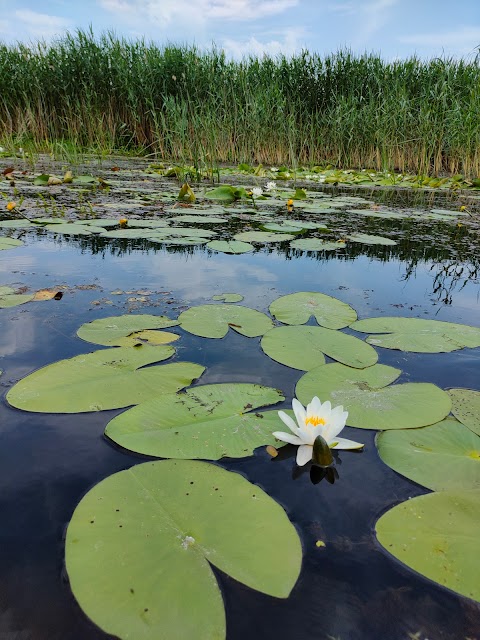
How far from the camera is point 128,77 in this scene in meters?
6.73

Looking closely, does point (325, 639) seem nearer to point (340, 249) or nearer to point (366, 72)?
point (340, 249)

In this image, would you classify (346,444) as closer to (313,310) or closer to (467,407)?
(467,407)

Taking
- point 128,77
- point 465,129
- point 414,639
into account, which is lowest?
point 414,639

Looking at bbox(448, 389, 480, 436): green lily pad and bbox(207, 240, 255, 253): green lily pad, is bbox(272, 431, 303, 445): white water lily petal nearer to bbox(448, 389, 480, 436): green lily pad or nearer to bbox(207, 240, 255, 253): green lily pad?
bbox(448, 389, 480, 436): green lily pad

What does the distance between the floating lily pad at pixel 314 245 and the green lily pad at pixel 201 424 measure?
1317 millimetres

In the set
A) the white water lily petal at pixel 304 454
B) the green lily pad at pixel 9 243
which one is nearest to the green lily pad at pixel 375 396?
the white water lily petal at pixel 304 454

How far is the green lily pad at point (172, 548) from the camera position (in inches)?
16.7

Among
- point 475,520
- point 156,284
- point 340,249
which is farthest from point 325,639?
point 340,249

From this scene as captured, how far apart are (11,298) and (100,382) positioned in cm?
58

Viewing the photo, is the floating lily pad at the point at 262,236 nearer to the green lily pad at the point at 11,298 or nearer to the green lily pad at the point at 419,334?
the green lily pad at the point at 419,334

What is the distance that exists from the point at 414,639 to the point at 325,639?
0.09 metres

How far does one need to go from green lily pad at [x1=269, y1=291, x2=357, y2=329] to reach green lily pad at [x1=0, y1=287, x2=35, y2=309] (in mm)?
710

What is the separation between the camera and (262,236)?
2.20 m

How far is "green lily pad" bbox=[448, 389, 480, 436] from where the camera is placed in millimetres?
778
